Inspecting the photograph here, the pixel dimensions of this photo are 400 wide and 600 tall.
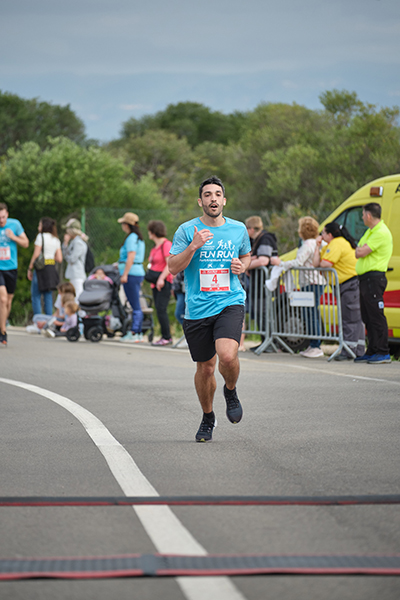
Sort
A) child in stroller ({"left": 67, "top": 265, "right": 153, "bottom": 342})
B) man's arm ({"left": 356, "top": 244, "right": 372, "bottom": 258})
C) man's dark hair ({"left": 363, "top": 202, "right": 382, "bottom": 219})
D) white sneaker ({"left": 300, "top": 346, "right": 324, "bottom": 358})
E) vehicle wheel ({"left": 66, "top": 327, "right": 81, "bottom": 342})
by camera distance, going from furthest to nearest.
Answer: vehicle wheel ({"left": 66, "top": 327, "right": 81, "bottom": 342}) < child in stroller ({"left": 67, "top": 265, "right": 153, "bottom": 342}) < white sneaker ({"left": 300, "top": 346, "right": 324, "bottom": 358}) < man's dark hair ({"left": 363, "top": 202, "right": 382, "bottom": 219}) < man's arm ({"left": 356, "top": 244, "right": 372, "bottom": 258})

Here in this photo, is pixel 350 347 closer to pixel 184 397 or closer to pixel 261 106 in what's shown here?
pixel 184 397

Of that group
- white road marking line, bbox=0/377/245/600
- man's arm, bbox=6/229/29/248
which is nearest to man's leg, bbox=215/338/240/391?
white road marking line, bbox=0/377/245/600

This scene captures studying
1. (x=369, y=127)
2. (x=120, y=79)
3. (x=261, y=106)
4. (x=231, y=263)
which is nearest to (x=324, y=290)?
(x=231, y=263)

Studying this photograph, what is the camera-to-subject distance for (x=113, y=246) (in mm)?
23188

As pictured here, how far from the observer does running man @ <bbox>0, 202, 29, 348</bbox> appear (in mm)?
13250

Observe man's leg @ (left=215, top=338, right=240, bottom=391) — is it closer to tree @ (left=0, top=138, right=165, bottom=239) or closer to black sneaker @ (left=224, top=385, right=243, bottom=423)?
black sneaker @ (left=224, top=385, right=243, bottom=423)

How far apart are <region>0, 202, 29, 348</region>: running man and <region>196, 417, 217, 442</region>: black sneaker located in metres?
7.43

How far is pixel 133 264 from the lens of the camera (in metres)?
15.4

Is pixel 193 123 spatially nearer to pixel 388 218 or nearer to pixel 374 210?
pixel 388 218

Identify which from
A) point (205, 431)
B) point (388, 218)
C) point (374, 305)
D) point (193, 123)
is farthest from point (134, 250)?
point (193, 123)

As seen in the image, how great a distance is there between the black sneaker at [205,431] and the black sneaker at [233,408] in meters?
0.14

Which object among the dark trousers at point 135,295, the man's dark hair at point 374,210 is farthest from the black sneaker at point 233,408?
the dark trousers at point 135,295

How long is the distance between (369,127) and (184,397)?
24938mm

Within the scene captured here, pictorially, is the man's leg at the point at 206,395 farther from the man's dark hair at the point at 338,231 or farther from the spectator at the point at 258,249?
the spectator at the point at 258,249
